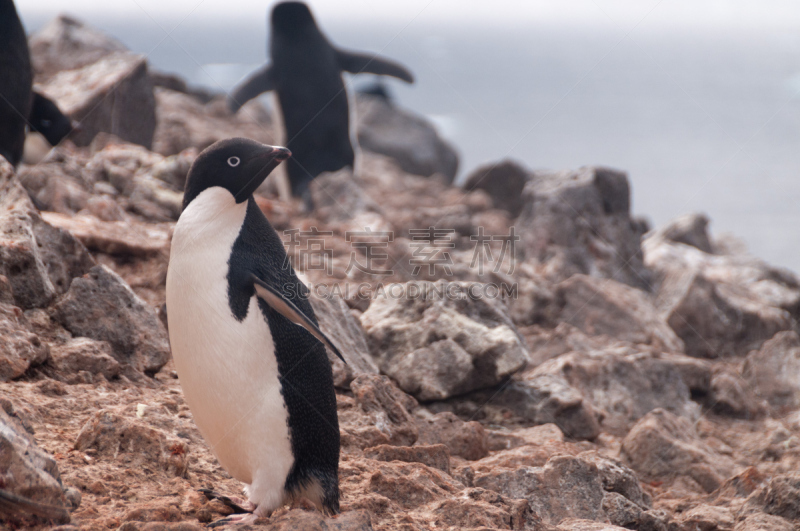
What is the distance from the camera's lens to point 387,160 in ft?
35.3

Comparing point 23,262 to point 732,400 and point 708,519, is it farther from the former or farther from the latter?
point 732,400

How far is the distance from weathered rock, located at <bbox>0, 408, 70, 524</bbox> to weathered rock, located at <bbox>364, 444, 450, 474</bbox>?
1169 millimetres

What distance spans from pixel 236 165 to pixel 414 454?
1.27 m

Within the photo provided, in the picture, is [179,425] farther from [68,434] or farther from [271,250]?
[271,250]

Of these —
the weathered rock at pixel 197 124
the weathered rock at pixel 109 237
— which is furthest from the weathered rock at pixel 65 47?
the weathered rock at pixel 109 237

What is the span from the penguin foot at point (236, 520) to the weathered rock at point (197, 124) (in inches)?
213

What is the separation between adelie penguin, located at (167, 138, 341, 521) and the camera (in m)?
2.01

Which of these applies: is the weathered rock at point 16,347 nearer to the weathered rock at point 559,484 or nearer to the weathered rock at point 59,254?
the weathered rock at point 59,254

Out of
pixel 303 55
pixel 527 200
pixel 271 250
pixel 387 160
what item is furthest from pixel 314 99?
pixel 271 250

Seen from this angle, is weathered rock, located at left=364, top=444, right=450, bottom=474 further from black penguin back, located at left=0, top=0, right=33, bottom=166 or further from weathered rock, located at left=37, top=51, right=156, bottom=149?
weathered rock, located at left=37, top=51, right=156, bottom=149

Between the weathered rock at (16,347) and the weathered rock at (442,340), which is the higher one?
the weathered rock at (16,347)

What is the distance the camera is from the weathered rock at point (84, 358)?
8.04ft

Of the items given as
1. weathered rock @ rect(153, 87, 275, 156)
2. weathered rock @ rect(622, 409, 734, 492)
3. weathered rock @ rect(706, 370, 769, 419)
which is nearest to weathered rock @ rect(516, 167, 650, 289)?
weathered rock @ rect(706, 370, 769, 419)

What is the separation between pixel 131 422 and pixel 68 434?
0.24 meters
